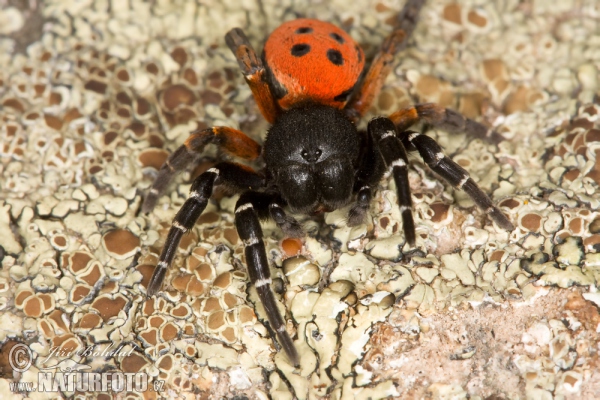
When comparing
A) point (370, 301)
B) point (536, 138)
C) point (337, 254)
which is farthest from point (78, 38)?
point (536, 138)

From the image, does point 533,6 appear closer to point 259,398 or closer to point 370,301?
point 370,301

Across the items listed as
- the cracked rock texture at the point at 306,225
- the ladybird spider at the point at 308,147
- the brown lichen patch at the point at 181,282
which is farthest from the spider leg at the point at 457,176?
the brown lichen patch at the point at 181,282

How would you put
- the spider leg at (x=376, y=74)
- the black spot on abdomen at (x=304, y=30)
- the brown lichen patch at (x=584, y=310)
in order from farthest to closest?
1. the spider leg at (x=376, y=74)
2. the black spot on abdomen at (x=304, y=30)
3. the brown lichen patch at (x=584, y=310)

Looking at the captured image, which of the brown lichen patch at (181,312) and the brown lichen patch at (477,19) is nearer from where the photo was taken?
the brown lichen patch at (181,312)

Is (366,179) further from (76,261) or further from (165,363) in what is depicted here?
(76,261)

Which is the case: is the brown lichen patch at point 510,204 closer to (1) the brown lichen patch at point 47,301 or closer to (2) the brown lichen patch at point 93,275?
(2) the brown lichen patch at point 93,275

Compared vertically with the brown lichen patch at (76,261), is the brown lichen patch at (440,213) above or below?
above

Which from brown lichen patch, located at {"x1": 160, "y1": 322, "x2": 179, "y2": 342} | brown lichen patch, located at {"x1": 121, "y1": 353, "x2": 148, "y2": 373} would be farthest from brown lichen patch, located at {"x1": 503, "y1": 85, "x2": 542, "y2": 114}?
brown lichen patch, located at {"x1": 121, "y1": 353, "x2": 148, "y2": 373}
